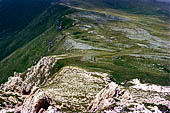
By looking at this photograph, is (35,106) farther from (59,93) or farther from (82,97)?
(59,93)

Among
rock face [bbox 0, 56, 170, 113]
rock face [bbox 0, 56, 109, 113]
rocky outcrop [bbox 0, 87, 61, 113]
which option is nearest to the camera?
rock face [bbox 0, 56, 170, 113]

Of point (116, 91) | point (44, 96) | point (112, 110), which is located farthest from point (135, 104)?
point (44, 96)

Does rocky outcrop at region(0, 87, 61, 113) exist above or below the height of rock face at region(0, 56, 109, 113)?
above

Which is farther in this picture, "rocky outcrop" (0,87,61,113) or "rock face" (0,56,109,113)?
"rock face" (0,56,109,113)

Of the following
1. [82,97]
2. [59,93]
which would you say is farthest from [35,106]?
[59,93]

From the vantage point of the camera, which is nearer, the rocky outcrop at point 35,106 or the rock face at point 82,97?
the rock face at point 82,97

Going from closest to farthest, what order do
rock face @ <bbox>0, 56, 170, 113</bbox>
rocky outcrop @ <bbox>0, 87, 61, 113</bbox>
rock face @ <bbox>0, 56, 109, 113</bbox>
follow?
rock face @ <bbox>0, 56, 170, 113</bbox>
rocky outcrop @ <bbox>0, 87, 61, 113</bbox>
rock face @ <bbox>0, 56, 109, 113</bbox>

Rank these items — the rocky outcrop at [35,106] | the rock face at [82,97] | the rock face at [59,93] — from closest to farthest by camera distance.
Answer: the rock face at [82,97], the rocky outcrop at [35,106], the rock face at [59,93]

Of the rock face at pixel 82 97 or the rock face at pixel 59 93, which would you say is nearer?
the rock face at pixel 82 97

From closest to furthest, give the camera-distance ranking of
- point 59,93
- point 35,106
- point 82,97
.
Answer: point 35,106, point 82,97, point 59,93

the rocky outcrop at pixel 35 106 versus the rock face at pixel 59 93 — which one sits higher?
the rocky outcrop at pixel 35 106

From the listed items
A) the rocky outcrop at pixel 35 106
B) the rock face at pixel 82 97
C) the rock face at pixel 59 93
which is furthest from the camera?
the rock face at pixel 59 93
